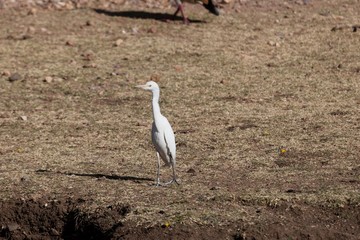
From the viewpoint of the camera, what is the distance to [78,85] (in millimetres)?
11344

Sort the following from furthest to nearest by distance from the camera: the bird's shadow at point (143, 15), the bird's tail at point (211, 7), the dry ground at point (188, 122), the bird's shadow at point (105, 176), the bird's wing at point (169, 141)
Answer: the bird's shadow at point (143, 15)
the bird's tail at point (211, 7)
the bird's shadow at point (105, 176)
the bird's wing at point (169, 141)
the dry ground at point (188, 122)

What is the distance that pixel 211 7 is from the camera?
570 inches

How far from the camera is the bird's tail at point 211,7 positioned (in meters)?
14.4

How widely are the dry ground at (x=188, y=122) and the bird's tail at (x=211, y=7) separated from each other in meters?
0.10

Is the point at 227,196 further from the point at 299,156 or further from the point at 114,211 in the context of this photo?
the point at 299,156

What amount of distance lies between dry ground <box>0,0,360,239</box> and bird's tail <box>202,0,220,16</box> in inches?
3.8

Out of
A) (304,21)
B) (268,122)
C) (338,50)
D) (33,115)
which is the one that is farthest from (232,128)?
(304,21)

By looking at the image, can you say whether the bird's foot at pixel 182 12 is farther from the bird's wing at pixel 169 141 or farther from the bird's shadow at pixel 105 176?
the bird's wing at pixel 169 141

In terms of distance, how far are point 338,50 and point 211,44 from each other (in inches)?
68.2

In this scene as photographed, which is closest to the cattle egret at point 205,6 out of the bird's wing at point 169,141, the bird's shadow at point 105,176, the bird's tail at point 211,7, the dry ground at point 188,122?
the bird's tail at point 211,7

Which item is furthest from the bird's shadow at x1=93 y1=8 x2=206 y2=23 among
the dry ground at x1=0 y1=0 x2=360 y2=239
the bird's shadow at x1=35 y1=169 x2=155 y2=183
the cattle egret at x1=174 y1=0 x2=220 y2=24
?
the bird's shadow at x1=35 y1=169 x2=155 y2=183

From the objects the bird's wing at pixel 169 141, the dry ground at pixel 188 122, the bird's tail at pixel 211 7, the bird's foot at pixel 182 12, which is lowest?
the bird's foot at pixel 182 12

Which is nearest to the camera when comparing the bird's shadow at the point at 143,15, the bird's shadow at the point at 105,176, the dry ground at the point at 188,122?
the dry ground at the point at 188,122

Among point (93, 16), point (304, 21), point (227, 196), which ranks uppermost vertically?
point (227, 196)
